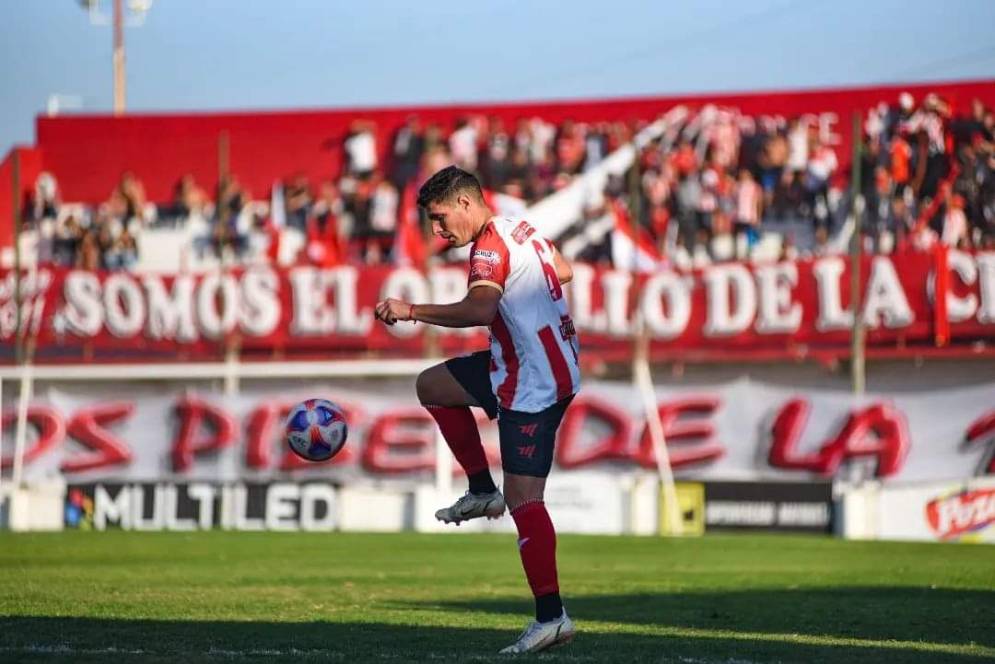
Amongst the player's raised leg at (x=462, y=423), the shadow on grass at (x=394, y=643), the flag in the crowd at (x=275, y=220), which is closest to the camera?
the shadow on grass at (x=394, y=643)

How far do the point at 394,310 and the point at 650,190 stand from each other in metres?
24.5

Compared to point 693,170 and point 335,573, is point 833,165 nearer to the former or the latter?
point 693,170

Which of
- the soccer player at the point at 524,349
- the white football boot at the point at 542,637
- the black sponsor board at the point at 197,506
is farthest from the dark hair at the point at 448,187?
the black sponsor board at the point at 197,506

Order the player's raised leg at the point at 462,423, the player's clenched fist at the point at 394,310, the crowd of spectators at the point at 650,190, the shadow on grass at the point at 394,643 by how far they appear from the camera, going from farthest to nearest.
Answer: the crowd of spectators at the point at 650,190, the player's raised leg at the point at 462,423, the player's clenched fist at the point at 394,310, the shadow on grass at the point at 394,643

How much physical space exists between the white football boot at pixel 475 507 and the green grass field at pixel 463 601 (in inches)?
25.6

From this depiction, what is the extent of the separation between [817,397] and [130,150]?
15936mm

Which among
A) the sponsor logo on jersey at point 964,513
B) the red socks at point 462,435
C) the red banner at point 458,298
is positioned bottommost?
the sponsor logo on jersey at point 964,513

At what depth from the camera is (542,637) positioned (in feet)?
27.5

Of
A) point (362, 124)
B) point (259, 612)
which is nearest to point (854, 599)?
point (259, 612)

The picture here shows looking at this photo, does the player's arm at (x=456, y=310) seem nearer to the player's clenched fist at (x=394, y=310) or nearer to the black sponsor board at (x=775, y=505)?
the player's clenched fist at (x=394, y=310)

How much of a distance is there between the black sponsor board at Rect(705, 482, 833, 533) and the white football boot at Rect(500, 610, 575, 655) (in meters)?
18.8

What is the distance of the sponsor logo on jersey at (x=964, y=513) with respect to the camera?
2721 cm

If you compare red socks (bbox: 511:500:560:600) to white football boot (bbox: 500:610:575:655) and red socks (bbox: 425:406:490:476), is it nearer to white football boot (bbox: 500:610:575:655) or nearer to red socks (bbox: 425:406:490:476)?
white football boot (bbox: 500:610:575:655)

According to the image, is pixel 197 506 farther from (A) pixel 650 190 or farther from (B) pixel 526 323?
(B) pixel 526 323
